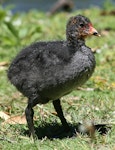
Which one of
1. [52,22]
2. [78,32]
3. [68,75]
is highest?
[52,22]

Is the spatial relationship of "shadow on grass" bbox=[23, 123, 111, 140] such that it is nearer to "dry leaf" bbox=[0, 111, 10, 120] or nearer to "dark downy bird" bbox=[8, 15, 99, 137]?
"dark downy bird" bbox=[8, 15, 99, 137]

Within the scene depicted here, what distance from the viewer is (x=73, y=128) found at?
Answer: 4.83m

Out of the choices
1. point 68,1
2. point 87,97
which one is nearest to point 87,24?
point 87,97

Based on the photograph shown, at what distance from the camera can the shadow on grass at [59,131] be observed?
4.66 meters

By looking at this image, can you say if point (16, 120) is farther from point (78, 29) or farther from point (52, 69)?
point (78, 29)

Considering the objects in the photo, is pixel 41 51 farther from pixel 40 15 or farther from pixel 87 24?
pixel 40 15

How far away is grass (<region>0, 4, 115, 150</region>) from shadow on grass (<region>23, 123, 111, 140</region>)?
1 cm

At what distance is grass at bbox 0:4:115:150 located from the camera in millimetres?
4379

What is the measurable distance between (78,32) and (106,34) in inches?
197

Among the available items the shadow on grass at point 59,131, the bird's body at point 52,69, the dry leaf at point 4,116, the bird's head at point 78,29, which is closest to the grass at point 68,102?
the shadow on grass at point 59,131

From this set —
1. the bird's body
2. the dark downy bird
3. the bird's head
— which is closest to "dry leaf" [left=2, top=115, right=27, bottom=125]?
the dark downy bird

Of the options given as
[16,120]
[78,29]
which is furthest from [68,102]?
[78,29]

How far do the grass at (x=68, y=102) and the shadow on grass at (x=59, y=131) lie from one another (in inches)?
0.5

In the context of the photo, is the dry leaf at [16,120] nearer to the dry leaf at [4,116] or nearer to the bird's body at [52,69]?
the dry leaf at [4,116]
